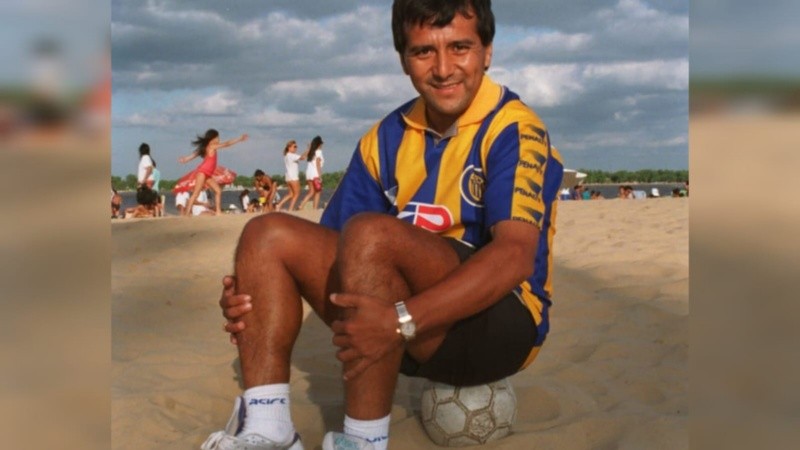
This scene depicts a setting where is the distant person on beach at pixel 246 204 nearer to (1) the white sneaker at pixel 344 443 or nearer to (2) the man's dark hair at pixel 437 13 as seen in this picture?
(2) the man's dark hair at pixel 437 13

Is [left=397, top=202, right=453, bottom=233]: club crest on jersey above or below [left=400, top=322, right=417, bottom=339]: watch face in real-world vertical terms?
→ above

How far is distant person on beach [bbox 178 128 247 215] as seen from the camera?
505 inches

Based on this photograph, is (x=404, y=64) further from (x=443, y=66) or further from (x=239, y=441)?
(x=239, y=441)

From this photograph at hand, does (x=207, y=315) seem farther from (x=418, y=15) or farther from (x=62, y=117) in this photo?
(x=62, y=117)

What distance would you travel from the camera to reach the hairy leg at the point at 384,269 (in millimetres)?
2342

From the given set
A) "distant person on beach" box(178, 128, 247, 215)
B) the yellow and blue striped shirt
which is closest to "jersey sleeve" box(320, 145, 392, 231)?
the yellow and blue striped shirt

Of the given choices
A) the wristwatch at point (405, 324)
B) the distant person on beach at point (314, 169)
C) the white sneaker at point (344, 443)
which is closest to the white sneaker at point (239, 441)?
the white sneaker at point (344, 443)

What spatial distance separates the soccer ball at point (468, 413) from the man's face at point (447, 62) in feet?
3.01

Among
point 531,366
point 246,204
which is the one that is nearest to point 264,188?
point 246,204

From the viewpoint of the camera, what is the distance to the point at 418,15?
2.62 metres

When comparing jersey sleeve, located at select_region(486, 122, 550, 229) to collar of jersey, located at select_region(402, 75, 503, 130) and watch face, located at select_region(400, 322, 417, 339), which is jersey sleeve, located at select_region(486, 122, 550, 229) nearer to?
collar of jersey, located at select_region(402, 75, 503, 130)

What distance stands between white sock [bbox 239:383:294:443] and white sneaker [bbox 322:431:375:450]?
0.15 metres

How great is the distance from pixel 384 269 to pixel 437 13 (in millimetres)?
801

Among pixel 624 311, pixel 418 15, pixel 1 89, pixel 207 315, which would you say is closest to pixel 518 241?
pixel 418 15
